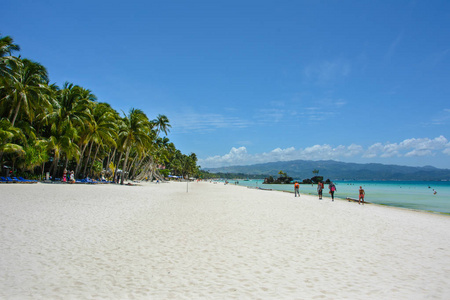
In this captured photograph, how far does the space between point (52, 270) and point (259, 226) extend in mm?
6721

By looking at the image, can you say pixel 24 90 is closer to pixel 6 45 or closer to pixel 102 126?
pixel 6 45

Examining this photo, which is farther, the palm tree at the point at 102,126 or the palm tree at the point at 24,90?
the palm tree at the point at 102,126

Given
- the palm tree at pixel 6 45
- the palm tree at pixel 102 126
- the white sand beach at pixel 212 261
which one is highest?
the palm tree at pixel 6 45

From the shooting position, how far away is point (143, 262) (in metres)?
A: 5.46

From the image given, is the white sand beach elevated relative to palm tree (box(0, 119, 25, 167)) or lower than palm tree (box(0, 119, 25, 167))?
lower

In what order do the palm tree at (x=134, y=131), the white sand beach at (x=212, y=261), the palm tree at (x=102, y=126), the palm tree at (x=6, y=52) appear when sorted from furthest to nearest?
the palm tree at (x=134, y=131) → the palm tree at (x=102, y=126) → the palm tree at (x=6, y=52) → the white sand beach at (x=212, y=261)

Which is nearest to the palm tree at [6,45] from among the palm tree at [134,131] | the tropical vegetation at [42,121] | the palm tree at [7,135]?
the tropical vegetation at [42,121]

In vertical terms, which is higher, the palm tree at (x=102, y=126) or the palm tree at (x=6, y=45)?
the palm tree at (x=6, y=45)

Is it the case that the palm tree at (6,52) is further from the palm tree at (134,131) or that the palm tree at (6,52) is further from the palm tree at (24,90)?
the palm tree at (134,131)

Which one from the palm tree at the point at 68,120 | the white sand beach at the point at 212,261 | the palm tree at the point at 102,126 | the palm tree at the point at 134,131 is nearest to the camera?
the white sand beach at the point at 212,261

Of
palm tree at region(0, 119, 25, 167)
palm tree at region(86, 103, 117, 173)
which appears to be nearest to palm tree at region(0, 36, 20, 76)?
palm tree at region(0, 119, 25, 167)

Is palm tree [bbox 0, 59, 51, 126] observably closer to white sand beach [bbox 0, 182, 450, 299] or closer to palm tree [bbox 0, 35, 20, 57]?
palm tree [bbox 0, 35, 20, 57]

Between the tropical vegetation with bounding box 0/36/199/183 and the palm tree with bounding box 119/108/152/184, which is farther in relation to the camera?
the palm tree with bounding box 119/108/152/184

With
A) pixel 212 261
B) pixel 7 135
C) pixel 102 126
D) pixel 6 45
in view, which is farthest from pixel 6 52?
pixel 212 261
